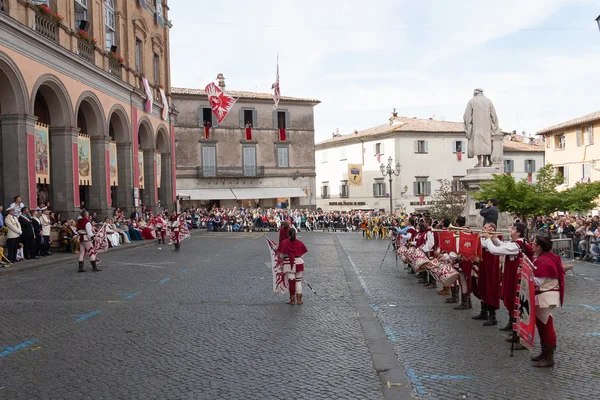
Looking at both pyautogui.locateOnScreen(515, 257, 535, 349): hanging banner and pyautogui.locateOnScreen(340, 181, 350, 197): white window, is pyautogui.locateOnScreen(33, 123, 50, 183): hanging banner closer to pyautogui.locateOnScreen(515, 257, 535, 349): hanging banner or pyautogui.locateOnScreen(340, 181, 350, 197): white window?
pyautogui.locateOnScreen(515, 257, 535, 349): hanging banner

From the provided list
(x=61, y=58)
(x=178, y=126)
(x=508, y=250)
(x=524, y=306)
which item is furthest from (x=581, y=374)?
(x=178, y=126)

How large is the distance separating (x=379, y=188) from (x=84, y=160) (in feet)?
138

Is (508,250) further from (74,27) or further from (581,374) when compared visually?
(74,27)

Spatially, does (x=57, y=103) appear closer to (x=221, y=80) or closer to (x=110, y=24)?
(x=110, y=24)

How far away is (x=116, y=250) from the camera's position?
23562mm

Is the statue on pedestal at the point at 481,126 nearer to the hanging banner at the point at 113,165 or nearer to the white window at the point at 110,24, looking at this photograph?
the hanging banner at the point at 113,165

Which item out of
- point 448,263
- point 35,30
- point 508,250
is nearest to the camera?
point 508,250

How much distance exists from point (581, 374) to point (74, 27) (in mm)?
24090

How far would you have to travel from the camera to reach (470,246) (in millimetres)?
9680

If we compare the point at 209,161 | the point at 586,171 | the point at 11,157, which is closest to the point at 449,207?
the point at 586,171

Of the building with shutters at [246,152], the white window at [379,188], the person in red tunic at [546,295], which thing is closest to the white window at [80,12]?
the person in red tunic at [546,295]

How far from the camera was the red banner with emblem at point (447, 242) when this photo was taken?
10.7m

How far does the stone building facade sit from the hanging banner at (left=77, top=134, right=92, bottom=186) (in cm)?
4

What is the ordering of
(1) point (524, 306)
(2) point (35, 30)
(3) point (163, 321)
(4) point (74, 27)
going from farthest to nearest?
(4) point (74, 27) < (2) point (35, 30) < (3) point (163, 321) < (1) point (524, 306)
